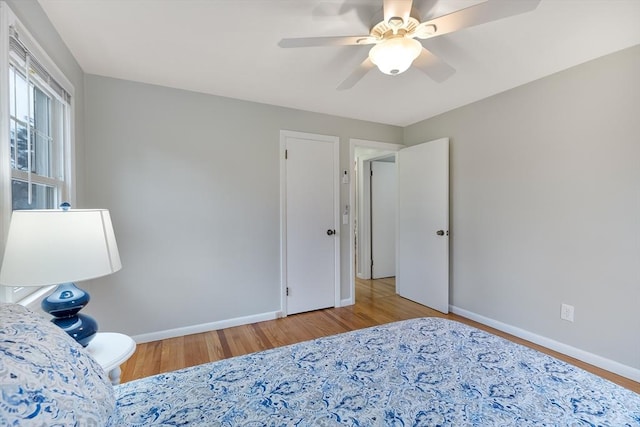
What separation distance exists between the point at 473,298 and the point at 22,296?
3.42 m

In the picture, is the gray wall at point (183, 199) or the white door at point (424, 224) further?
the white door at point (424, 224)

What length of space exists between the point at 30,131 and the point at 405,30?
2044 mm

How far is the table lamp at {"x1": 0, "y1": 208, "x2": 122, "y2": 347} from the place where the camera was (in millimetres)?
1044

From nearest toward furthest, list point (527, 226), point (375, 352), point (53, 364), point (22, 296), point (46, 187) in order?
1. point (53, 364)
2. point (375, 352)
3. point (22, 296)
4. point (46, 187)
5. point (527, 226)

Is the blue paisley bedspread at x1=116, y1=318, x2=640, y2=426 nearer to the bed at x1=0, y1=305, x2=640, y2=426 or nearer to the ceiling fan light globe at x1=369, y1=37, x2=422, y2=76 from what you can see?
the bed at x1=0, y1=305, x2=640, y2=426

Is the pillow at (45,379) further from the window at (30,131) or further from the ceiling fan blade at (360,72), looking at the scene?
the ceiling fan blade at (360,72)

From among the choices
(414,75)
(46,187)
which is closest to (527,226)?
(414,75)

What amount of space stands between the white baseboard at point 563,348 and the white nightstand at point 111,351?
9.58 ft

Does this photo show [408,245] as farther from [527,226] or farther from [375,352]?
[375,352]

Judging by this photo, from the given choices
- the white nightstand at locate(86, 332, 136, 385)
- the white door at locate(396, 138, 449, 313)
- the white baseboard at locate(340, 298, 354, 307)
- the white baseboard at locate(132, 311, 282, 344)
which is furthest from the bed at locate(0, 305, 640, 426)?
the white baseboard at locate(340, 298, 354, 307)

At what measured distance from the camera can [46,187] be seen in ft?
5.72

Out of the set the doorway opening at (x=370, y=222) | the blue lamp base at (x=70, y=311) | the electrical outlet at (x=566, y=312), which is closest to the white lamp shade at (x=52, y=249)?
the blue lamp base at (x=70, y=311)

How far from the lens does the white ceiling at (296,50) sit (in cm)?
152

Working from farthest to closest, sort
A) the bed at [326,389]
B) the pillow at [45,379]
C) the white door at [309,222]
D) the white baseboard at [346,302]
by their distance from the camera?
the white baseboard at [346,302], the white door at [309,222], the bed at [326,389], the pillow at [45,379]
